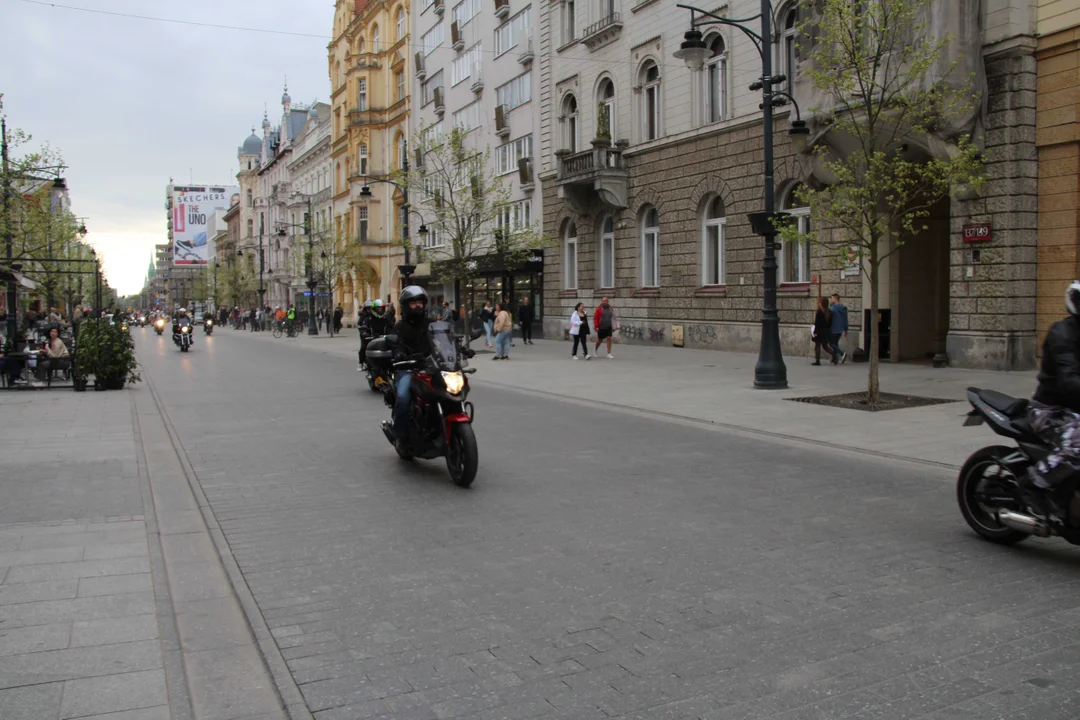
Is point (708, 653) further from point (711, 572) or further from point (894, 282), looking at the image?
point (894, 282)

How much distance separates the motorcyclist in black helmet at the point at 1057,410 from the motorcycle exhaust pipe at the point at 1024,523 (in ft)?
0.26

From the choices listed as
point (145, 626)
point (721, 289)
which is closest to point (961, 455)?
point (145, 626)

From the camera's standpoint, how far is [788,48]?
2411 cm

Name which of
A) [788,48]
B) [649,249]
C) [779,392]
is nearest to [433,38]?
[649,249]

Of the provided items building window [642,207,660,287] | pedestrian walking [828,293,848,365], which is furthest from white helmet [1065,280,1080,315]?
building window [642,207,660,287]

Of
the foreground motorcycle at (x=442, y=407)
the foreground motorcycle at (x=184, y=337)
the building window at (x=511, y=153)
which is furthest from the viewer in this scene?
the building window at (x=511, y=153)

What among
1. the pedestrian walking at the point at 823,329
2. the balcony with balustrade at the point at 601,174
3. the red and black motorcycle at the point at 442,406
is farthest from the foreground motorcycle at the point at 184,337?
the red and black motorcycle at the point at 442,406

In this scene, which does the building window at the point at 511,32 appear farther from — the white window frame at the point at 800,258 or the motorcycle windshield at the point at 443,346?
the motorcycle windshield at the point at 443,346

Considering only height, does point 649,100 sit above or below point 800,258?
above

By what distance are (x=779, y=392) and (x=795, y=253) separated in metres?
9.76

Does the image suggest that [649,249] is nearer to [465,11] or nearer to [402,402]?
[465,11]

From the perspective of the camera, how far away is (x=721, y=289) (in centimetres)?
2619

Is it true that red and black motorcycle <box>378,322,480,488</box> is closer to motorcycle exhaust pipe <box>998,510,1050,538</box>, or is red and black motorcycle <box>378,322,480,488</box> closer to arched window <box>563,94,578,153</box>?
motorcycle exhaust pipe <box>998,510,1050,538</box>

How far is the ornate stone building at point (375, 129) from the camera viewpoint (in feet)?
192
